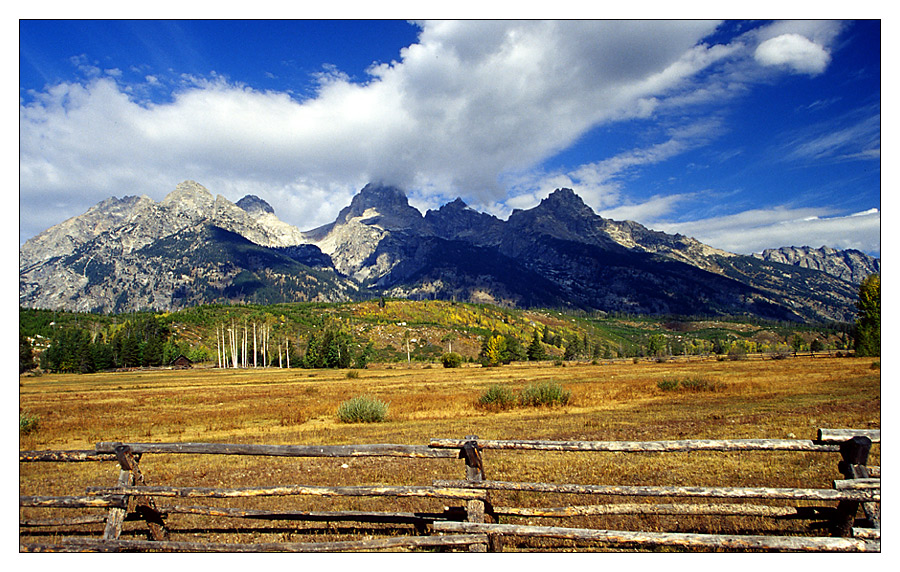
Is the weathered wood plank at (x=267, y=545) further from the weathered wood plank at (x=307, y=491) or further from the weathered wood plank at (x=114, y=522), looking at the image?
the weathered wood plank at (x=307, y=491)

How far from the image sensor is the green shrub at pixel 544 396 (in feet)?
85.8

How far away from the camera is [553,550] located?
6.69m

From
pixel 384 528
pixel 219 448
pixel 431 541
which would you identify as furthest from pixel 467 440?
pixel 219 448

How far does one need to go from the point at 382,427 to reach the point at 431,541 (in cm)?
1468

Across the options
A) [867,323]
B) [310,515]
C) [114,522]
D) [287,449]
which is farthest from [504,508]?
[867,323]

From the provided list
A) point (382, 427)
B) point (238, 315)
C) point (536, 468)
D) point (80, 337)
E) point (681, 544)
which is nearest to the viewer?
point (681, 544)

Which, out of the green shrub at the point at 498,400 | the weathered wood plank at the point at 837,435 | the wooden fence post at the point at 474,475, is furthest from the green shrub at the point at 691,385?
the wooden fence post at the point at 474,475

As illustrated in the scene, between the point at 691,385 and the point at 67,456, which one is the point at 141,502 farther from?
the point at 691,385

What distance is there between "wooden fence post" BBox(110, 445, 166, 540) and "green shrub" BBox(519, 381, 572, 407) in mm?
21579

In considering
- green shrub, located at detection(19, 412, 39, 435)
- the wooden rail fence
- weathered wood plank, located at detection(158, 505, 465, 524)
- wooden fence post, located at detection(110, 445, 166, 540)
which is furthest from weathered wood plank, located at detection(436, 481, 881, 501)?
green shrub, located at detection(19, 412, 39, 435)

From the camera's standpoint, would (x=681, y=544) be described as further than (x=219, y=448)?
No

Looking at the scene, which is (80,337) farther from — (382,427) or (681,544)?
(681,544)

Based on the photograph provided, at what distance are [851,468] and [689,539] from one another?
2.61 metres

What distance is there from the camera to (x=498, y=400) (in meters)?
26.5
